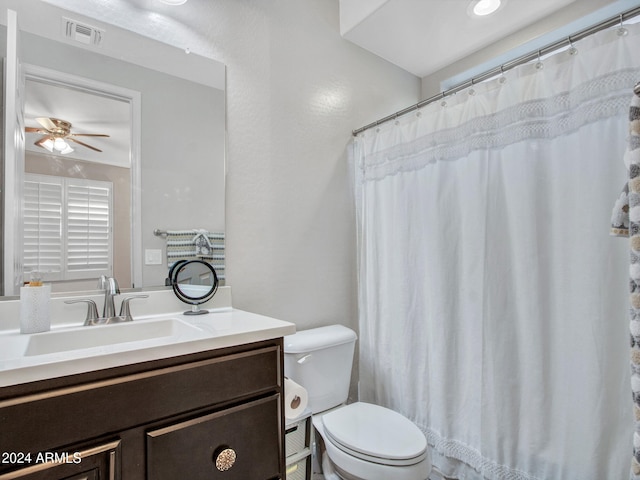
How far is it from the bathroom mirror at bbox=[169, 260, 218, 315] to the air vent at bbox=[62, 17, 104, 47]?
3.01ft

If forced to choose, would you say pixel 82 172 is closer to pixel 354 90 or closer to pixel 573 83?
pixel 354 90

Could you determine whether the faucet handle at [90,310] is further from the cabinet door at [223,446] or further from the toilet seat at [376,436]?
the toilet seat at [376,436]

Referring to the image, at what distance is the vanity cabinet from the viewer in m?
0.70

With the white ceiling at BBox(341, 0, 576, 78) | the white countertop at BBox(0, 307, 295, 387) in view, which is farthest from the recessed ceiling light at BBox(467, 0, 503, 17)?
the white countertop at BBox(0, 307, 295, 387)

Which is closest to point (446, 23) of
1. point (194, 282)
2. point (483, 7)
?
point (483, 7)

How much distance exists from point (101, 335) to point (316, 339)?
87 cm

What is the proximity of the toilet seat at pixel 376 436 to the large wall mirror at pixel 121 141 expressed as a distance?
37.8 inches

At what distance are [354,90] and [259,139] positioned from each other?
0.79 meters

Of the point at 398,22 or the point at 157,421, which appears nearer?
the point at 157,421

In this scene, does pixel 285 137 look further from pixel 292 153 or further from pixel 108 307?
pixel 108 307

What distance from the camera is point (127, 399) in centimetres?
80

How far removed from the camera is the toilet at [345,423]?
3.99 ft

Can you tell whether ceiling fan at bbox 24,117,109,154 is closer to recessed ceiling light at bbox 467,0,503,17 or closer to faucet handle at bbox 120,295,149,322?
faucet handle at bbox 120,295,149,322

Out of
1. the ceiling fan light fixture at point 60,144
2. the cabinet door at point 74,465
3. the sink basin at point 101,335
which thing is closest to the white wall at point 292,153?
the sink basin at point 101,335
